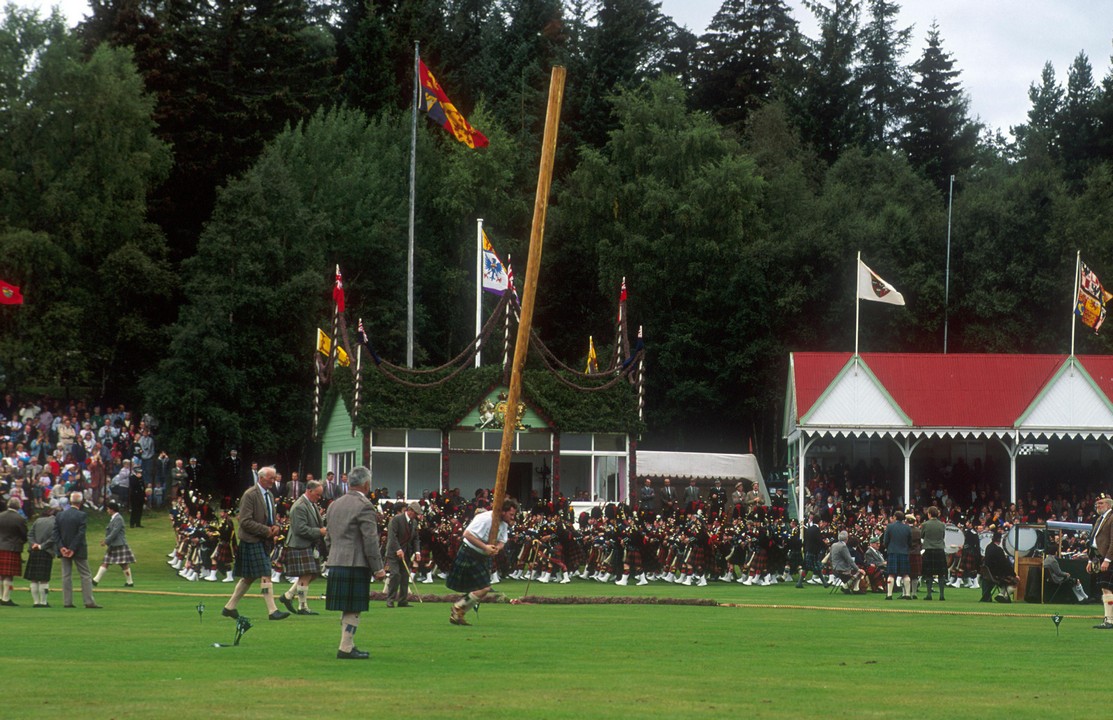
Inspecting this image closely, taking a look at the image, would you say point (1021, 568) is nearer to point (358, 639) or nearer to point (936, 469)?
point (358, 639)

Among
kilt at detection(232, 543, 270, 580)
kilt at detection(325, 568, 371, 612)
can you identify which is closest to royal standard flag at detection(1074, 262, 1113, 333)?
kilt at detection(232, 543, 270, 580)

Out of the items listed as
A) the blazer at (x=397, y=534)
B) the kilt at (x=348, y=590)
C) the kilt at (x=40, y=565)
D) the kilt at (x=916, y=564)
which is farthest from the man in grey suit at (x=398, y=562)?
the kilt at (x=916, y=564)

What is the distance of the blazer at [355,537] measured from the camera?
1322cm

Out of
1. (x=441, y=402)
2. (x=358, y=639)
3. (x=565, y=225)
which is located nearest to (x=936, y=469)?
(x=441, y=402)

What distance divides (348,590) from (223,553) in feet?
60.0

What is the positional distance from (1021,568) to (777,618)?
7.78m

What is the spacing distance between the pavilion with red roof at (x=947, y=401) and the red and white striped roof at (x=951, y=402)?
0.03m

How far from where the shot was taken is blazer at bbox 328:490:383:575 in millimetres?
13219

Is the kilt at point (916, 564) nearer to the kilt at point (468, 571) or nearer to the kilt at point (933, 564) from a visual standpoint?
the kilt at point (933, 564)

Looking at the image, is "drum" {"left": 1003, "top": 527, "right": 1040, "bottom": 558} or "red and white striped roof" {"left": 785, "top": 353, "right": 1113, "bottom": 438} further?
"red and white striped roof" {"left": 785, "top": 353, "right": 1113, "bottom": 438}

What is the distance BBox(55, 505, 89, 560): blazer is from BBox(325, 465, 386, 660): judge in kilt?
874 centimetres

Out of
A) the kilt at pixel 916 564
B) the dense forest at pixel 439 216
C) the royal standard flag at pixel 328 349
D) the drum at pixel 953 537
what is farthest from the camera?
the dense forest at pixel 439 216

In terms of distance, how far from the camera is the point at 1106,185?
60500 mm

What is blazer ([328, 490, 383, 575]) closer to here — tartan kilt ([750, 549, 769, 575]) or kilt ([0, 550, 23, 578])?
kilt ([0, 550, 23, 578])
